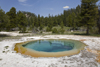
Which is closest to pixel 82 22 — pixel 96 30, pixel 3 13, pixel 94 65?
pixel 96 30

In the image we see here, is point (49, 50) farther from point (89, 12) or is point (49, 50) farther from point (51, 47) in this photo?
point (89, 12)

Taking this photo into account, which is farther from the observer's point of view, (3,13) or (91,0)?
(91,0)

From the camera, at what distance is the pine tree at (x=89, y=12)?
65.2ft

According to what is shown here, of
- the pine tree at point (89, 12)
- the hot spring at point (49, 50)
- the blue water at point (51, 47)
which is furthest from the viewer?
the pine tree at point (89, 12)

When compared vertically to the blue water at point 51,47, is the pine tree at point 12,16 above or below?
above

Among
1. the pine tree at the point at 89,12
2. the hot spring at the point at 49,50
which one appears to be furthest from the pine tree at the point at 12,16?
the pine tree at the point at 89,12

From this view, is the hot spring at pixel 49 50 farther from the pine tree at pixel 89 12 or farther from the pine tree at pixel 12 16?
the pine tree at pixel 12 16

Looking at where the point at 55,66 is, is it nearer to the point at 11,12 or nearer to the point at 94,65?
the point at 94,65

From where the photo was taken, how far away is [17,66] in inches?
201

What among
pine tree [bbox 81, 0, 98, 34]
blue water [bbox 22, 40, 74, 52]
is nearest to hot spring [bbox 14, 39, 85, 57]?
blue water [bbox 22, 40, 74, 52]

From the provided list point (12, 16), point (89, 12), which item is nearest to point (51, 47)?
point (89, 12)

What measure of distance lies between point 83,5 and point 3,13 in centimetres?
1984

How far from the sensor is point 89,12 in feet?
68.5

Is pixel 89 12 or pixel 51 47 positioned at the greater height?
pixel 89 12
